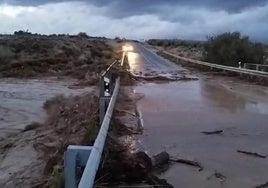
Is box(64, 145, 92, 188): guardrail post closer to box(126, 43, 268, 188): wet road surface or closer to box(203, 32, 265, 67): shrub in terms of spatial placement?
box(126, 43, 268, 188): wet road surface

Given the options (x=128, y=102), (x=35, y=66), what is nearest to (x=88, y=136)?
(x=128, y=102)

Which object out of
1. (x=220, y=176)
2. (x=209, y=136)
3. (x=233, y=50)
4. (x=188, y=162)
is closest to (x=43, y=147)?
(x=209, y=136)

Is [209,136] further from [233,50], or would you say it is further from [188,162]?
[233,50]

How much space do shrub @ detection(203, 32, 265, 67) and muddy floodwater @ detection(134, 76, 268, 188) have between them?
2525cm

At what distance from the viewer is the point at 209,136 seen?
11.4m

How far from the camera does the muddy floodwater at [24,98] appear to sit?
58.6 feet

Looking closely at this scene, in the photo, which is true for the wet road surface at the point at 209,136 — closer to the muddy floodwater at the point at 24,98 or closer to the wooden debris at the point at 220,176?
the wooden debris at the point at 220,176

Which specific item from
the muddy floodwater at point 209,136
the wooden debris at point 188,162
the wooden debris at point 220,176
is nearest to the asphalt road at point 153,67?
the muddy floodwater at point 209,136

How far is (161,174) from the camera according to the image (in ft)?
27.0

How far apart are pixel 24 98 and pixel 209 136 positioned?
15.1 meters

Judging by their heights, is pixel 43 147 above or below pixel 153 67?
above

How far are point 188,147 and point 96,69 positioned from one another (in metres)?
27.7

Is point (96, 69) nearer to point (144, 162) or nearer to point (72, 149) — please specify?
point (144, 162)

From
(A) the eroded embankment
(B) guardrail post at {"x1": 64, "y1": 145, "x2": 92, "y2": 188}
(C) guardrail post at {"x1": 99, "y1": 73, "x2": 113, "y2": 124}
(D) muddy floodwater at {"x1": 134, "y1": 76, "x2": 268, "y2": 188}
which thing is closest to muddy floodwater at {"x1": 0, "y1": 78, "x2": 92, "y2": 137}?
(A) the eroded embankment
